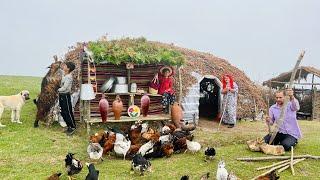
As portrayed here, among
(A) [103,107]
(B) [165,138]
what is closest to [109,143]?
(B) [165,138]

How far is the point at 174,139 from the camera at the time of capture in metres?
12.5

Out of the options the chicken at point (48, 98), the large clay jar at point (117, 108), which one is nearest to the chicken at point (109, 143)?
the large clay jar at point (117, 108)

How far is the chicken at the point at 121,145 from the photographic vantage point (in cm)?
1191

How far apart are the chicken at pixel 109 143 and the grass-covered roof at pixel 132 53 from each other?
381cm

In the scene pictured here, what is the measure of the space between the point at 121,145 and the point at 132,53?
15.4 ft

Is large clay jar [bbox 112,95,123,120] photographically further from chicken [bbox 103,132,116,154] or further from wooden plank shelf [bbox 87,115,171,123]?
chicken [bbox 103,132,116,154]

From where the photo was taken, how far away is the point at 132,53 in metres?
15.6

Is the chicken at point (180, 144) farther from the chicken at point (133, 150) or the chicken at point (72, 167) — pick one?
the chicken at point (72, 167)

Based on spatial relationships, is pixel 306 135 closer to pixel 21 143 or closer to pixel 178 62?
pixel 178 62

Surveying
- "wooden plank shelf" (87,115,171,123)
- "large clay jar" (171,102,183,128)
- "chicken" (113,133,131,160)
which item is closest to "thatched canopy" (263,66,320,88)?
"large clay jar" (171,102,183,128)

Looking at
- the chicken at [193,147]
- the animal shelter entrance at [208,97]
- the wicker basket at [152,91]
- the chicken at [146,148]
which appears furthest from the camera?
the animal shelter entrance at [208,97]

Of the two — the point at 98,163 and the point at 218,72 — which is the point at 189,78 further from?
the point at 98,163

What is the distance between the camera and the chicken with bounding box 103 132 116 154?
39.7 feet

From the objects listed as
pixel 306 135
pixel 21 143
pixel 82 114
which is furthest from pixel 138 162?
pixel 306 135
